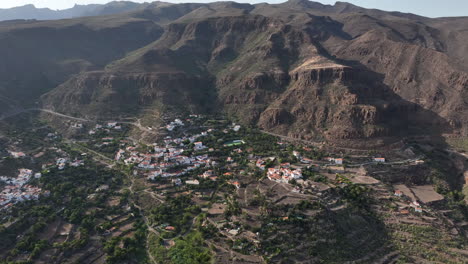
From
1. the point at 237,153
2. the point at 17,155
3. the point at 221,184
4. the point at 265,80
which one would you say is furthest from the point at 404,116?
the point at 17,155

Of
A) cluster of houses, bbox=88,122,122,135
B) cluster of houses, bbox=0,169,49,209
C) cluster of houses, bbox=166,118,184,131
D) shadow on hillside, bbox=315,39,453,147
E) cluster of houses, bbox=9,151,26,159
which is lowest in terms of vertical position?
cluster of houses, bbox=0,169,49,209

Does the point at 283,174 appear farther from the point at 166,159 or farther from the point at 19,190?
the point at 19,190

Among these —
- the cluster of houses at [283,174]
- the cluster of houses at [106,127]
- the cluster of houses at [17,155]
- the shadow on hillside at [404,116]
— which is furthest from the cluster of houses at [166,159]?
the shadow on hillside at [404,116]

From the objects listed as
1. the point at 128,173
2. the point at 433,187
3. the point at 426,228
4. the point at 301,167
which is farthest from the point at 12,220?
the point at 433,187

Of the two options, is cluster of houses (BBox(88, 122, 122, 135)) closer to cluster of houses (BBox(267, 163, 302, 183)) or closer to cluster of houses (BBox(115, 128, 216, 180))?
cluster of houses (BBox(115, 128, 216, 180))

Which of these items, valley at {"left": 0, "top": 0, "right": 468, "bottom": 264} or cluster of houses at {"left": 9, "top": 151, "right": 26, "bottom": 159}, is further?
cluster of houses at {"left": 9, "top": 151, "right": 26, "bottom": 159}

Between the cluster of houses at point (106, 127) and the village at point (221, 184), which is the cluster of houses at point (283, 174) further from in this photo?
the cluster of houses at point (106, 127)

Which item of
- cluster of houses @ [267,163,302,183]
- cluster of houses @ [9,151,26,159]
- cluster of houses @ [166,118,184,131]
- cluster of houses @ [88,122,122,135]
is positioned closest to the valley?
cluster of houses @ [166,118,184,131]
